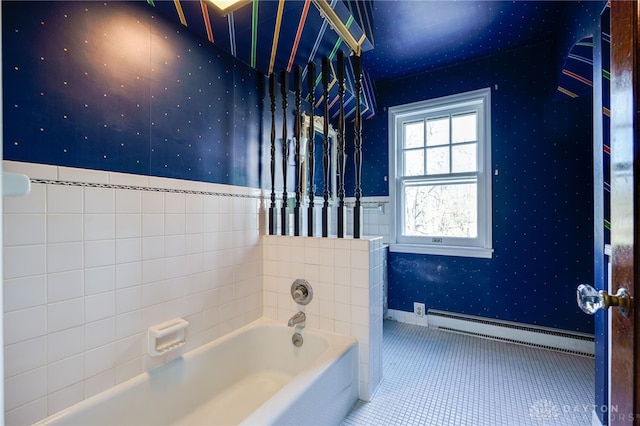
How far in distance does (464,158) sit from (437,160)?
240 mm

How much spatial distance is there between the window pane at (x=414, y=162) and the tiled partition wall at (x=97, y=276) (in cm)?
198

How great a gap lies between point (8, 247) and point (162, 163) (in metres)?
0.68

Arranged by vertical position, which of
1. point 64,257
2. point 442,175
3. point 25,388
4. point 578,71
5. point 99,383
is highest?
point 578,71

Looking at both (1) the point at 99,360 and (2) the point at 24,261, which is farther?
(1) the point at 99,360

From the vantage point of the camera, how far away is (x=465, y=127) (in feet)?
9.27

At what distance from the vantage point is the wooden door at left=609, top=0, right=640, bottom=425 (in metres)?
0.66

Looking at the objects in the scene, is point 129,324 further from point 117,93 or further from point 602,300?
point 602,300

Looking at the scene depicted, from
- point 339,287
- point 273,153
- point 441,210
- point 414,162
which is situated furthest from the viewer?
point 414,162

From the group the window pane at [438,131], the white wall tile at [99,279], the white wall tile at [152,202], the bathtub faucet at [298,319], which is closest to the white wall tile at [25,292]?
the white wall tile at [99,279]

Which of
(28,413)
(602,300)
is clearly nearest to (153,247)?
(28,413)

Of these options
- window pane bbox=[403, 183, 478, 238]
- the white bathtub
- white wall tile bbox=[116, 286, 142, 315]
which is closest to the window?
window pane bbox=[403, 183, 478, 238]

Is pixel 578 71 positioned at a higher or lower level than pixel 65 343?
higher

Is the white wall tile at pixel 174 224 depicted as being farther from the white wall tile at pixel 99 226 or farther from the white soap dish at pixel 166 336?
the white soap dish at pixel 166 336

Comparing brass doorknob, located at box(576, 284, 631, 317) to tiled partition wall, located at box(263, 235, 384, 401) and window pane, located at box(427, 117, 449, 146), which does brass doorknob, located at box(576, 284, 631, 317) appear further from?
window pane, located at box(427, 117, 449, 146)
